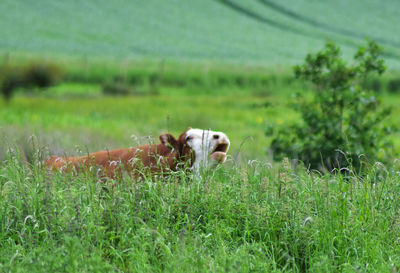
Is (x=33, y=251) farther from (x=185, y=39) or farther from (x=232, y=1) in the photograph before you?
(x=232, y=1)

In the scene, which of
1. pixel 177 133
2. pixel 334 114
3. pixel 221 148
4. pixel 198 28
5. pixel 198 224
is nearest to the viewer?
pixel 198 224

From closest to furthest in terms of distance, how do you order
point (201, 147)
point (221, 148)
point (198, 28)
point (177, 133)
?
point (201, 147)
point (221, 148)
point (177, 133)
point (198, 28)

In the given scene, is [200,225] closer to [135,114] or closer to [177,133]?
[177,133]

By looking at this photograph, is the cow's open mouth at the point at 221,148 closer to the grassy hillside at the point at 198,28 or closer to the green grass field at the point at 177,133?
the green grass field at the point at 177,133

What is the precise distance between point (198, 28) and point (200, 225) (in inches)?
1527

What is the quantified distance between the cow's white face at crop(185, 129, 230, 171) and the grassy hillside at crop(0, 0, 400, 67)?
29.7 metres

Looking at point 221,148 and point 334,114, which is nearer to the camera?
point 221,148

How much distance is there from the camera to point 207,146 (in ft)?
17.0

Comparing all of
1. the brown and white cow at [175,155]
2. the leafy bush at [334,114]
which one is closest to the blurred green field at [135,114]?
the leafy bush at [334,114]

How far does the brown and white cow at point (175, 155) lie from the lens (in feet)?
16.8

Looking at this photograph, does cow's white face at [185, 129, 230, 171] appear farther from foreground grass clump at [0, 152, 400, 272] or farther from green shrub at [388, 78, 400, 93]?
green shrub at [388, 78, 400, 93]

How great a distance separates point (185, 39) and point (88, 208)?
3608 cm

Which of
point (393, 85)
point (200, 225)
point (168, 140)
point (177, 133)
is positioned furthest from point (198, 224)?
point (393, 85)

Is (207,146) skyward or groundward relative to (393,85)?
skyward
